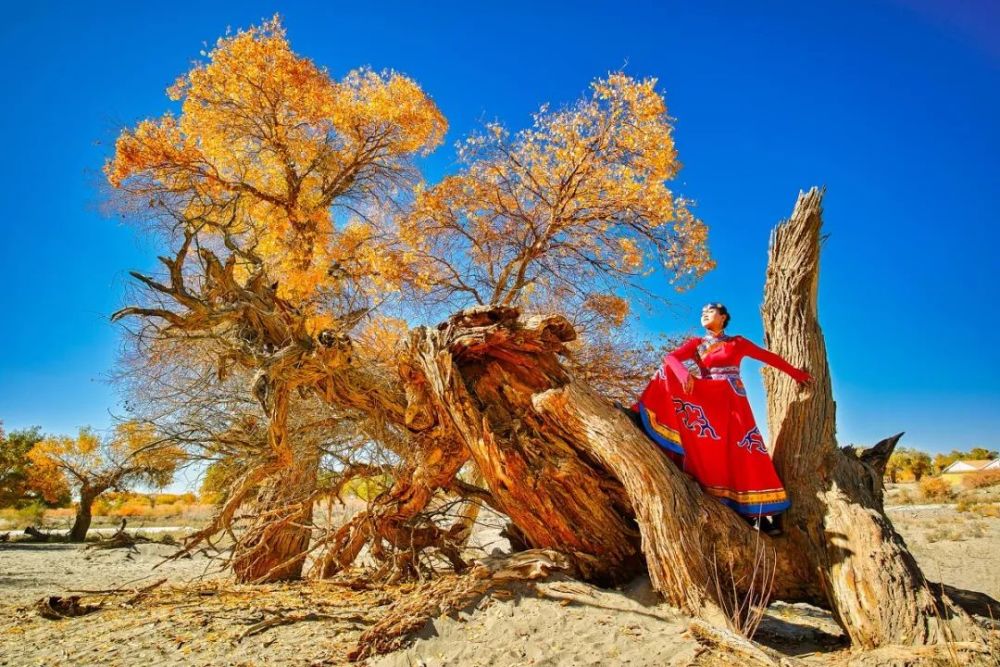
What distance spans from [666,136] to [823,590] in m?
5.98

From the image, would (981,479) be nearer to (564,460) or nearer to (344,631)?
(564,460)

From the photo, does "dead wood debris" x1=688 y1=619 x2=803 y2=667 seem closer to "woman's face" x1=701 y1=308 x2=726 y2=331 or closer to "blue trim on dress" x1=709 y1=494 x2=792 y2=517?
"blue trim on dress" x1=709 y1=494 x2=792 y2=517

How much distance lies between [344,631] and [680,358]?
11.1 feet

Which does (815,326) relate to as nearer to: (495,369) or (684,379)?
(684,379)

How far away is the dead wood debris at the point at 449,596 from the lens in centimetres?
349

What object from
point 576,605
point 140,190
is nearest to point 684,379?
point 576,605

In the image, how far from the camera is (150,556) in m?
13.6

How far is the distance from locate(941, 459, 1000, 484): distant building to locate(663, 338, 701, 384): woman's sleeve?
22.6 meters

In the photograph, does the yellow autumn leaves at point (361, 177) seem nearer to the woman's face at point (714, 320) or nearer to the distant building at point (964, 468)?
the woman's face at point (714, 320)

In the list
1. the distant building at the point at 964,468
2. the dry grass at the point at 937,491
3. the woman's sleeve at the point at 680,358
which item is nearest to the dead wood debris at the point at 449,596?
the woman's sleeve at the point at 680,358

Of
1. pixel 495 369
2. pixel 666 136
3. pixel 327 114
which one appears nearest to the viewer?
pixel 495 369

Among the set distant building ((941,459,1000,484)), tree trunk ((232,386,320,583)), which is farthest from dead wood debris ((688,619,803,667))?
distant building ((941,459,1000,484))

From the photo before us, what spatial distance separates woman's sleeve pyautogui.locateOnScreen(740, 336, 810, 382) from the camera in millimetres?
4766

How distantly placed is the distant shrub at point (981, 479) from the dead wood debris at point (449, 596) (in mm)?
22401
